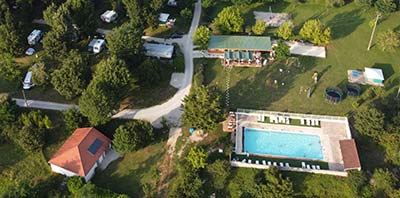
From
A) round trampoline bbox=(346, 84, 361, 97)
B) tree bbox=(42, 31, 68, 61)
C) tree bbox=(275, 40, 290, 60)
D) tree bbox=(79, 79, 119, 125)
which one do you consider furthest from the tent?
tree bbox=(42, 31, 68, 61)

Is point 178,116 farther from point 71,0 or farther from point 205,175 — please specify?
point 71,0

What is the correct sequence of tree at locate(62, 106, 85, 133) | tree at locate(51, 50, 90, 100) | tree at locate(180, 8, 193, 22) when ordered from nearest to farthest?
tree at locate(62, 106, 85, 133)
tree at locate(51, 50, 90, 100)
tree at locate(180, 8, 193, 22)

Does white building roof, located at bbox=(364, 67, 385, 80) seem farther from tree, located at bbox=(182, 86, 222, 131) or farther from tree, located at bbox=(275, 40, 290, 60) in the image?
tree, located at bbox=(182, 86, 222, 131)

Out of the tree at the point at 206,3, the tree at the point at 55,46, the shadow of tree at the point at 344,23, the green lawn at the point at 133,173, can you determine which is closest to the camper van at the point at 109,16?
the tree at the point at 55,46

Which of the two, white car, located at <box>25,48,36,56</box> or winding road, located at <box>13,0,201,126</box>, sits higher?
white car, located at <box>25,48,36,56</box>

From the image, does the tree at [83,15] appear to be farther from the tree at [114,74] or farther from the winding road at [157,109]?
the winding road at [157,109]

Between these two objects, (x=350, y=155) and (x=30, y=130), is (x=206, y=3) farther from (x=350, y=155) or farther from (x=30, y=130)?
(x=30, y=130)
